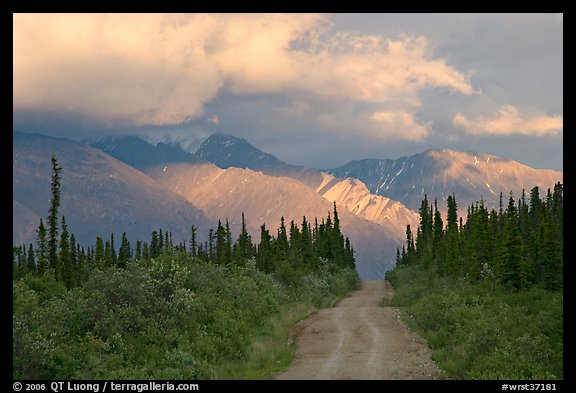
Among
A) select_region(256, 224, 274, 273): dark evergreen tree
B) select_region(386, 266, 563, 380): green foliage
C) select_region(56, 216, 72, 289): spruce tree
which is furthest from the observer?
select_region(256, 224, 274, 273): dark evergreen tree

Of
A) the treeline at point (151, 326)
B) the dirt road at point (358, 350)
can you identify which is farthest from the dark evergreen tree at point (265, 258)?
the treeline at point (151, 326)

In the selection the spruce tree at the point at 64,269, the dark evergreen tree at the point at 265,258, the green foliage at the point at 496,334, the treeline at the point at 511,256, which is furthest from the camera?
the dark evergreen tree at the point at 265,258

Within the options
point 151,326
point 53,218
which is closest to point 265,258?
point 53,218

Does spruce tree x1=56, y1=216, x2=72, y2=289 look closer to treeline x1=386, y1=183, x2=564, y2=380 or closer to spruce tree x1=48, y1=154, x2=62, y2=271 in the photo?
spruce tree x1=48, y1=154, x2=62, y2=271

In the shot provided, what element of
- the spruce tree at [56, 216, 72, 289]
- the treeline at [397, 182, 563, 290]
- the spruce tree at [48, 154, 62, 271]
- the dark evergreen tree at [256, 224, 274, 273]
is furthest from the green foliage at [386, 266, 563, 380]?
the spruce tree at [48, 154, 62, 271]

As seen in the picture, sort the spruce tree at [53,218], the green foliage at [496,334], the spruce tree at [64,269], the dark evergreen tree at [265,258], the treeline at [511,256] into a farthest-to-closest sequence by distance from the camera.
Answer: the dark evergreen tree at [265,258] < the spruce tree at [53,218] < the spruce tree at [64,269] < the treeline at [511,256] < the green foliage at [496,334]

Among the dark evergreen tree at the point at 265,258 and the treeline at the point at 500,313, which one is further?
the dark evergreen tree at the point at 265,258

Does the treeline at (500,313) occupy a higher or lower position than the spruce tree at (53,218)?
lower

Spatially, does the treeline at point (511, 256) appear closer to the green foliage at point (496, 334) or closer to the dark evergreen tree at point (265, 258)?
the green foliage at point (496, 334)

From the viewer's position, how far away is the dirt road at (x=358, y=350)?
60.2 ft

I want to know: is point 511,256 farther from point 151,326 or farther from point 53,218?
point 53,218

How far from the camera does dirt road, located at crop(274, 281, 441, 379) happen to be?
18359 mm
